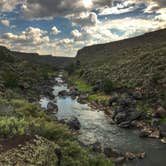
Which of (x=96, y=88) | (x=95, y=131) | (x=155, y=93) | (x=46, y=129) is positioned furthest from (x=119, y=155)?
(x=96, y=88)

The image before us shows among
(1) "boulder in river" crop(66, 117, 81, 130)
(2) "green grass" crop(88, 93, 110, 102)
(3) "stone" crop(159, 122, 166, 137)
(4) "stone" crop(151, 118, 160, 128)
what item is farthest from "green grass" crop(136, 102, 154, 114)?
(1) "boulder in river" crop(66, 117, 81, 130)

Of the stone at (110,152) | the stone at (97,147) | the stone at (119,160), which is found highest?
the stone at (97,147)

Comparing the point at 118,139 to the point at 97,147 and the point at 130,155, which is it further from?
the point at 130,155

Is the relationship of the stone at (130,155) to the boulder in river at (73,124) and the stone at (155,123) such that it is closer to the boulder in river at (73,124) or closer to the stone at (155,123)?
the boulder in river at (73,124)

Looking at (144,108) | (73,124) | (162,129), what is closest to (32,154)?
(73,124)

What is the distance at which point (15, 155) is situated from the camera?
616 inches

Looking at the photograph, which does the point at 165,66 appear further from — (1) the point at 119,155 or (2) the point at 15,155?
A: (2) the point at 15,155

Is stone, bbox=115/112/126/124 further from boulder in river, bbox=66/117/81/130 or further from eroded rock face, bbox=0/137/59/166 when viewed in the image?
eroded rock face, bbox=0/137/59/166

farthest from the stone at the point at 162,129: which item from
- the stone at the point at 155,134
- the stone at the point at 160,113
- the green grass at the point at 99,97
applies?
the green grass at the point at 99,97

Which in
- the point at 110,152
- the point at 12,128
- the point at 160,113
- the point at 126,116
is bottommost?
the point at 110,152

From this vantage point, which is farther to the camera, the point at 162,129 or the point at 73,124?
the point at 73,124

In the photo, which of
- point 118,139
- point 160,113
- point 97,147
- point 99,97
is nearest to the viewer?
point 97,147

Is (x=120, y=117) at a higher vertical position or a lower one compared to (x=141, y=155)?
higher

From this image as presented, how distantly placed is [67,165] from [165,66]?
2326 inches
